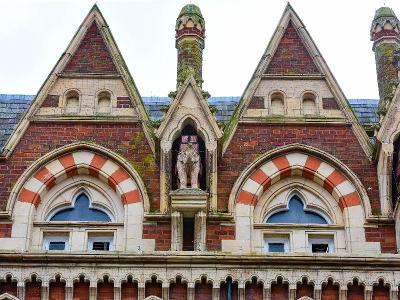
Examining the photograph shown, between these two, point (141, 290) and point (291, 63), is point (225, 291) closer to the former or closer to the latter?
point (141, 290)

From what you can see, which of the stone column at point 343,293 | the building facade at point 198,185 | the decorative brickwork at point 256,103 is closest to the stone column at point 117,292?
the building facade at point 198,185

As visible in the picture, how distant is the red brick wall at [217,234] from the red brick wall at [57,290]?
10.5ft

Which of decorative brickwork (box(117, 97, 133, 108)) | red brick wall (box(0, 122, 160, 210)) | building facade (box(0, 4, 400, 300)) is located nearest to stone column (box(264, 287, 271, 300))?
building facade (box(0, 4, 400, 300))

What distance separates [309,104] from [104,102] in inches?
175

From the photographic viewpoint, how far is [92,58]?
87.9 ft

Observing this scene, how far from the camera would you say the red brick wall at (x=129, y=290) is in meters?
21.6

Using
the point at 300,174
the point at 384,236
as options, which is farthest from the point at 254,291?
the point at 300,174

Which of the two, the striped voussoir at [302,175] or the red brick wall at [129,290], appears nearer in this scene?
the red brick wall at [129,290]

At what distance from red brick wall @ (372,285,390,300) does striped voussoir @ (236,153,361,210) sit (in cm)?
293

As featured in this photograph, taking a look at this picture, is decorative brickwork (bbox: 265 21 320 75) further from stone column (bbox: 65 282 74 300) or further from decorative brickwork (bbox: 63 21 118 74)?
stone column (bbox: 65 282 74 300)

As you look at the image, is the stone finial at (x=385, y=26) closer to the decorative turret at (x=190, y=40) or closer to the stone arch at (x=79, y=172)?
the decorative turret at (x=190, y=40)

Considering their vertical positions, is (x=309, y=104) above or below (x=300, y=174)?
above

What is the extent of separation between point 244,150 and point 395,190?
128 inches

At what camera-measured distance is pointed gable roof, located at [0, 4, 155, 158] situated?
85.1 ft
